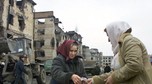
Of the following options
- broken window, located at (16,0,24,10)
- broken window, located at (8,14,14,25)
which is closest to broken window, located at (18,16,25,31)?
broken window, located at (16,0,24,10)

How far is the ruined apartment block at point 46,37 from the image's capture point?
61000mm

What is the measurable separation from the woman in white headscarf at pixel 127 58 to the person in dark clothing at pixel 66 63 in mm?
925

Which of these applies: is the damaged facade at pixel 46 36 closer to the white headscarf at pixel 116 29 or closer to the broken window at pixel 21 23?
the broken window at pixel 21 23

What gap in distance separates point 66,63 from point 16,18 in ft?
114

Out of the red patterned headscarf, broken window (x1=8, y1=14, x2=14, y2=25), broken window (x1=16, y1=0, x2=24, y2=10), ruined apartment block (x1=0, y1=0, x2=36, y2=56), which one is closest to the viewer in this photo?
the red patterned headscarf

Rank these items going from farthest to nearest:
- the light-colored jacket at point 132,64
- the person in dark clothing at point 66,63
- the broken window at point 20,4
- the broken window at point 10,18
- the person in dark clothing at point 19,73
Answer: the broken window at point 20,4 → the broken window at point 10,18 → the person in dark clothing at point 19,73 → the person in dark clothing at point 66,63 → the light-colored jacket at point 132,64

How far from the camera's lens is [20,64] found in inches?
598

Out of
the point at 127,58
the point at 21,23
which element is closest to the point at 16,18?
the point at 21,23

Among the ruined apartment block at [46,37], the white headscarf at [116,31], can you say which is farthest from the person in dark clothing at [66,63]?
the ruined apartment block at [46,37]

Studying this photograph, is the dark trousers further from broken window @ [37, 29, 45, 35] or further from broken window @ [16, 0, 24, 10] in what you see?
broken window @ [37, 29, 45, 35]

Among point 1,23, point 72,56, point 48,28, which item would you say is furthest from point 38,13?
point 72,56

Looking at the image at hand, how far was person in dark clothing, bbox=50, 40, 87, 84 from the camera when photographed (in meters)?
→ 4.21

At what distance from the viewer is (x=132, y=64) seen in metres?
3.05

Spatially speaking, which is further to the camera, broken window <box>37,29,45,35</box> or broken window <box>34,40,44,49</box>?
broken window <box>37,29,45,35</box>
